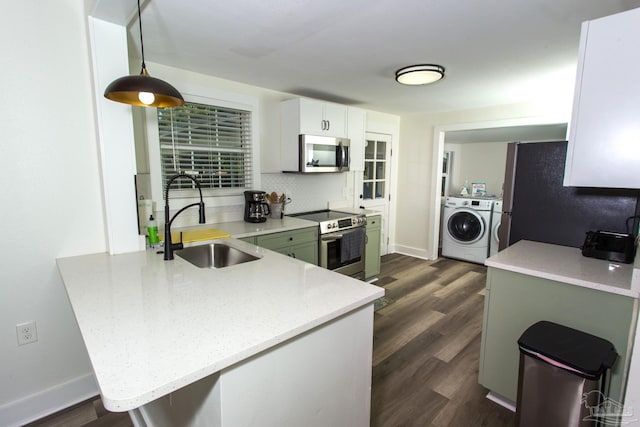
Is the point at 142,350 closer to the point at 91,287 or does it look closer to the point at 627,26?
the point at 91,287

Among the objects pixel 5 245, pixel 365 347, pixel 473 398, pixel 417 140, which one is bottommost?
pixel 473 398

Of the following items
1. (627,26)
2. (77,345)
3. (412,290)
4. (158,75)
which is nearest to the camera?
(627,26)

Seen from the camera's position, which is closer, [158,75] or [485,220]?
[158,75]

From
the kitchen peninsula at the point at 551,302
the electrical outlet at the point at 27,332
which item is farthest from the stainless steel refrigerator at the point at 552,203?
the electrical outlet at the point at 27,332

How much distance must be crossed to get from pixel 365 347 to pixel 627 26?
1803 mm

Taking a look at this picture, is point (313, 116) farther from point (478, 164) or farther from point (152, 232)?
point (478, 164)

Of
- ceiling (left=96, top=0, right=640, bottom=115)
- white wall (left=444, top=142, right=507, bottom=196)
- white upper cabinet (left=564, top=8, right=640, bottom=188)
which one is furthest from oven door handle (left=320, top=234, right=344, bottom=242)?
white wall (left=444, top=142, right=507, bottom=196)

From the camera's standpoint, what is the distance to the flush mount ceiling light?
250 cm

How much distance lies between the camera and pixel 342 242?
328 centimetres

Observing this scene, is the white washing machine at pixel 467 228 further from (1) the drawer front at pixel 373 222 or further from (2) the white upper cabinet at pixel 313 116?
(2) the white upper cabinet at pixel 313 116

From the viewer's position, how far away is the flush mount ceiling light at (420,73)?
250cm

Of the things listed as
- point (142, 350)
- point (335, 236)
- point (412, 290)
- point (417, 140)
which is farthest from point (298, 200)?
point (142, 350)

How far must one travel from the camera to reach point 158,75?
254 centimetres

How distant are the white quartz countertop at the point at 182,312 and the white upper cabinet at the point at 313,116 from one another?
71.5 inches
